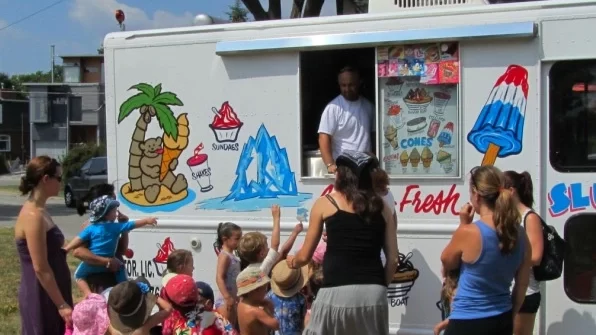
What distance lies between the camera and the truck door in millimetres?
4945

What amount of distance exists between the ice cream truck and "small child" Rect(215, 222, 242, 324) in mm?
187

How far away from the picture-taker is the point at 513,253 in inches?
159

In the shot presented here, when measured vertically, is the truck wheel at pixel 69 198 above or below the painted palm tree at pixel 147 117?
below

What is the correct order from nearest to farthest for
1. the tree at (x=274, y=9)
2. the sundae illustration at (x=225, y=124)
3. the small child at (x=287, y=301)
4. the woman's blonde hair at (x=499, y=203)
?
1. the woman's blonde hair at (x=499, y=203)
2. the small child at (x=287, y=301)
3. the sundae illustration at (x=225, y=124)
4. the tree at (x=274, y=9)

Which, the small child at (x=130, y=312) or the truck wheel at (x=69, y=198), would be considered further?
the truck wheel at (x=69, y=198)

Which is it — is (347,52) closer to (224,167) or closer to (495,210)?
(224,167)

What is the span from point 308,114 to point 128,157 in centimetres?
148

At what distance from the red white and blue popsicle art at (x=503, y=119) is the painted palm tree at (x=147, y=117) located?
89.5 inches

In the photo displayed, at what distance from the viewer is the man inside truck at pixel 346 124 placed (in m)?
5.61

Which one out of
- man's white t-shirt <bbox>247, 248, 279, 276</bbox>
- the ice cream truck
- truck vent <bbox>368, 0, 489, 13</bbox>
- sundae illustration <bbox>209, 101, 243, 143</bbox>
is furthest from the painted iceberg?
truck vent <bbox>368, 0, 489, 13</bbox>

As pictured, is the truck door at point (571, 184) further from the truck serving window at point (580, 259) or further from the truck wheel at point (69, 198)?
the truck wheel at point (69, 198)

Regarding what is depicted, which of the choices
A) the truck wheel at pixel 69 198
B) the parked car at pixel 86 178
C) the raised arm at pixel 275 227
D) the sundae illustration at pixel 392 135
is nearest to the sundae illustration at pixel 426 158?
the sundae illustration at pixel 392 135

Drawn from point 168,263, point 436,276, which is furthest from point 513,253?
point 168,263

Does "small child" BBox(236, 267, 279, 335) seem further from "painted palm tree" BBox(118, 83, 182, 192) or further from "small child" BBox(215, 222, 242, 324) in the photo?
"painted palm tree" BBox(118, 83, 182, 192)
